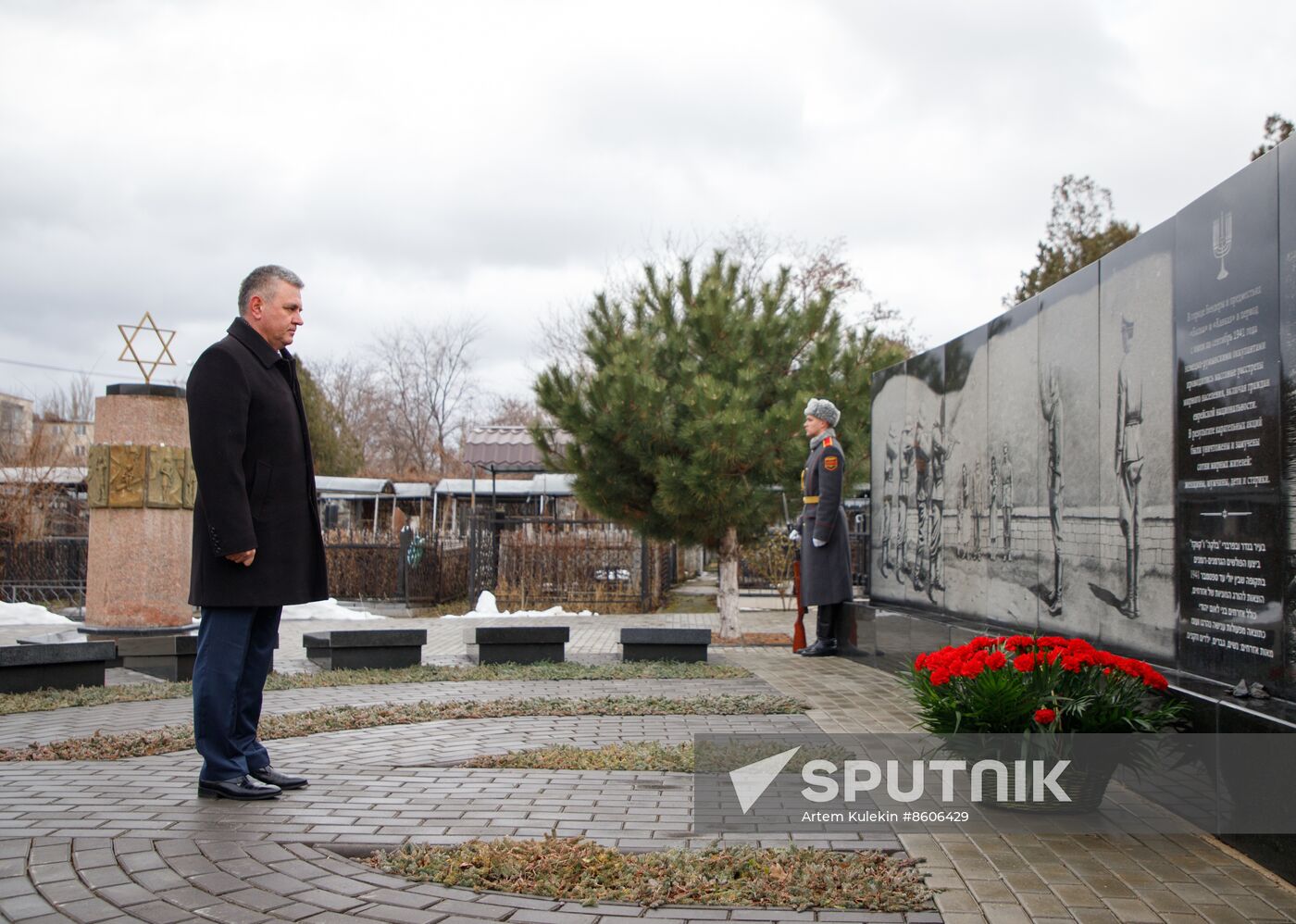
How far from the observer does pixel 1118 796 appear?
4727 millimetres

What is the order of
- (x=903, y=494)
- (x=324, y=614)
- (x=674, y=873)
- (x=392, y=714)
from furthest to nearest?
(x=324, y=614) < (x=903, y=494) < (x=392, y=714) < (x=674, y=873)

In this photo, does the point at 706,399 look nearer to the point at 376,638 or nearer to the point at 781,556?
the point at 376,638

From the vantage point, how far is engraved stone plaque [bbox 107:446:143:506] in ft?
35.3

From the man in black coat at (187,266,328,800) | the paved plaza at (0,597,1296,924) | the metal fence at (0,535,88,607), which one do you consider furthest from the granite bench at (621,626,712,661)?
the metal fence at (0,535,88,607)

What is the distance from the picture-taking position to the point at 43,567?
19.3m

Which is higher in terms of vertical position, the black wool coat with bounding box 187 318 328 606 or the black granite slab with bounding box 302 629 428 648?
the black wool coat with bounding box 187 318 328 606

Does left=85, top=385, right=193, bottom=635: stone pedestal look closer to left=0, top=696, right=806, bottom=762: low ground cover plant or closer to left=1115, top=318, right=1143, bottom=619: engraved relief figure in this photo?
left=0, top=696, right=806, bottom=762: low ground cover plant

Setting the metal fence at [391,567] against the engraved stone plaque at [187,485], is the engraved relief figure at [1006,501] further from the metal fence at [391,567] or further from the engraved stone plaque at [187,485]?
the metal fence at [391,567]

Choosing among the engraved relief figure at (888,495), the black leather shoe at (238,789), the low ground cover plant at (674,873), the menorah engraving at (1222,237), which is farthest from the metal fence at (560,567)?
the low ground cover plant at (674,873)

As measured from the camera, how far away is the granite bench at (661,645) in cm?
972

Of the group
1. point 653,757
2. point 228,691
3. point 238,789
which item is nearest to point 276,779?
point 238,789

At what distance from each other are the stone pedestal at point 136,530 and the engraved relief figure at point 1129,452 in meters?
8.54

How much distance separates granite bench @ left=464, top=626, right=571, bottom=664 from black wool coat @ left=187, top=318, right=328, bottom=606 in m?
4.83

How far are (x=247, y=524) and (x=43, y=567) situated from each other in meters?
17.5
